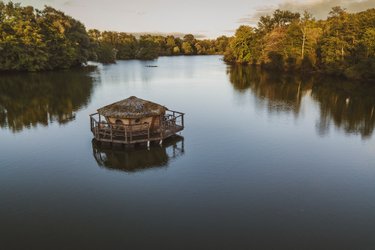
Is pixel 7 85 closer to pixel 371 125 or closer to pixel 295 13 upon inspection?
pixel 371 125

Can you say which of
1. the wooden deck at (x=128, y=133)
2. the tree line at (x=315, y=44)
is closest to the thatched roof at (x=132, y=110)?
the wooden deck at (x=128, y=133)

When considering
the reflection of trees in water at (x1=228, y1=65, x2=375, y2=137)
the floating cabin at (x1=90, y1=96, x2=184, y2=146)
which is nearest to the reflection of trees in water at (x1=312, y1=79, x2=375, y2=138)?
the reflection of trees in water at (x1=228, y1=65, x2=375, y2=137)

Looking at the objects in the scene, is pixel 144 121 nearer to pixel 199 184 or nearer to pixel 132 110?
pixel 132 110

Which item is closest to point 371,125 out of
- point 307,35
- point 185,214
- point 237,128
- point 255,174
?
point 237,128

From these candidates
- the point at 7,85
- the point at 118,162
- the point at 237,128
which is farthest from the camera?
the point at 7,85

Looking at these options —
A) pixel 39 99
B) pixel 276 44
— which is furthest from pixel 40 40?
pixel 276 44

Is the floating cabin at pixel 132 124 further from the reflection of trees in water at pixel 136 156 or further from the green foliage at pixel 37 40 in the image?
the green foliage at pixel 37 40
